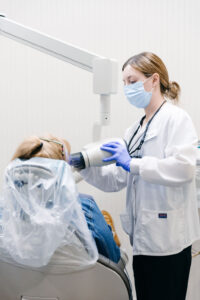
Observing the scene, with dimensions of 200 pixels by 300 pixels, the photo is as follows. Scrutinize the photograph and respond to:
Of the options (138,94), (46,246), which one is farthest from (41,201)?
(138,94)

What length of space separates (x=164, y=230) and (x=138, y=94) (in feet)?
1.80

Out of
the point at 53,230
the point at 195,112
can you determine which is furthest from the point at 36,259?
the point at 195,112

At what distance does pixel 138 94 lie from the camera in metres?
1.32

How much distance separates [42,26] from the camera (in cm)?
207

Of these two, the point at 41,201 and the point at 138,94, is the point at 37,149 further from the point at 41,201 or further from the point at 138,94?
the point at 138,94

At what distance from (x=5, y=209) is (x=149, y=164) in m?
0.53

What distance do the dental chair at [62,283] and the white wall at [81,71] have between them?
1.12 metres

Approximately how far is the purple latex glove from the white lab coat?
34 mm

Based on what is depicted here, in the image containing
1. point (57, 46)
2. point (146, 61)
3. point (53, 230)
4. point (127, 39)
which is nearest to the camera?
point (53, 230)

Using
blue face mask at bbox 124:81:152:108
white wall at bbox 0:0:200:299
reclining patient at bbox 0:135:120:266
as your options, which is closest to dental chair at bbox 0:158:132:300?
reclining patient at bbox 0:135:120:266

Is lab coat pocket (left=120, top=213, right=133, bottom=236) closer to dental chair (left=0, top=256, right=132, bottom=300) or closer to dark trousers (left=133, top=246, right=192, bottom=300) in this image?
dark trousers (left=133, top=246, right=192, bottom=300)

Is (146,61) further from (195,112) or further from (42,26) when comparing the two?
(42,26)

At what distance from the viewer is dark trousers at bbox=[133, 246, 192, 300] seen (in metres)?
1.28

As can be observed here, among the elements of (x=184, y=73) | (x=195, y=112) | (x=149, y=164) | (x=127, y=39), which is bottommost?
(x=149, y=164)
